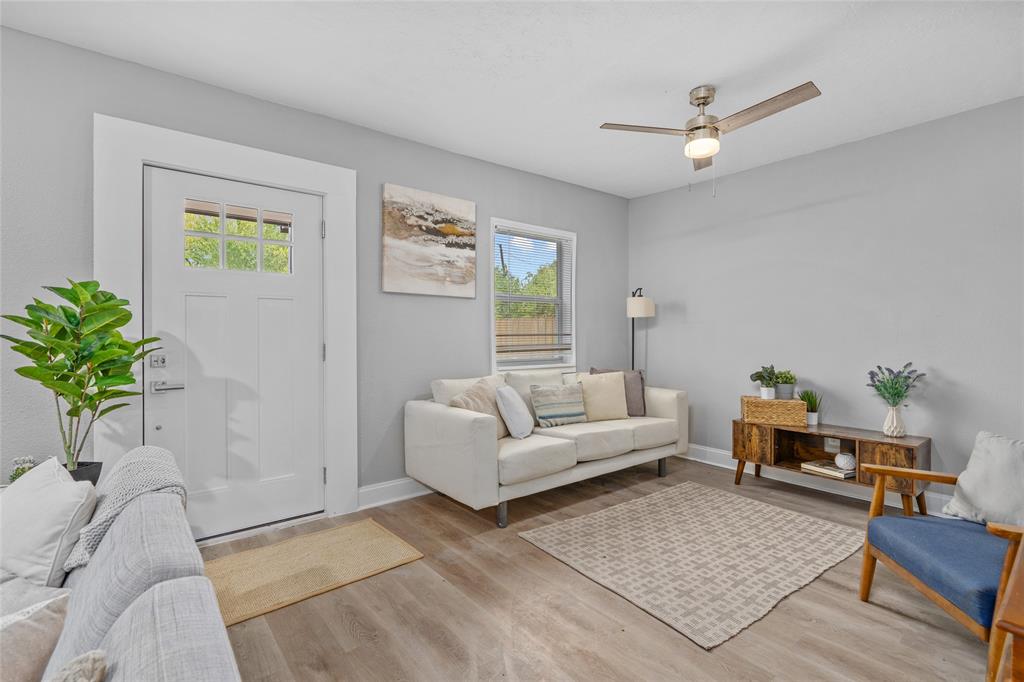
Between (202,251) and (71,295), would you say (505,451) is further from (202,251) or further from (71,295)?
(71,295)

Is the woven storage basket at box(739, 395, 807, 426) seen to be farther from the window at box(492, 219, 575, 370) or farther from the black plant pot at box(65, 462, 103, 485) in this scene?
the black plant pot at box(65, 462, 103, 485)

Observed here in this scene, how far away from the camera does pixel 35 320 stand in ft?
6.55

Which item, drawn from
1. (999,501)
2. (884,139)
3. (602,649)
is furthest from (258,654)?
(884,139)

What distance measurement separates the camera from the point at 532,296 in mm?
4484

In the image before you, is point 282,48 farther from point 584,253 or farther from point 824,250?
point 824,250

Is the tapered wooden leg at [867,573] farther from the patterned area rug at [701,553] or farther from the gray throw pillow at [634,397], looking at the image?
the gray throw pillow at [634,397]

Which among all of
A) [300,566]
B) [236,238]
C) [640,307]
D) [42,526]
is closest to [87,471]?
[42,526]

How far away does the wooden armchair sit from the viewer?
1580mm

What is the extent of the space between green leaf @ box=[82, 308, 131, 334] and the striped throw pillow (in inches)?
103

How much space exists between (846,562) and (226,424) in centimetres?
362

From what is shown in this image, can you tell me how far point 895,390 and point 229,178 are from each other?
4555 mm

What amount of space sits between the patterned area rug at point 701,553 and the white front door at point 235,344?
65.2 inches

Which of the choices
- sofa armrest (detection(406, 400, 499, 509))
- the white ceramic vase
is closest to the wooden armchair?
the white ceramic vase

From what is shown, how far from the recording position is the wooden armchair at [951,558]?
1580 mm
